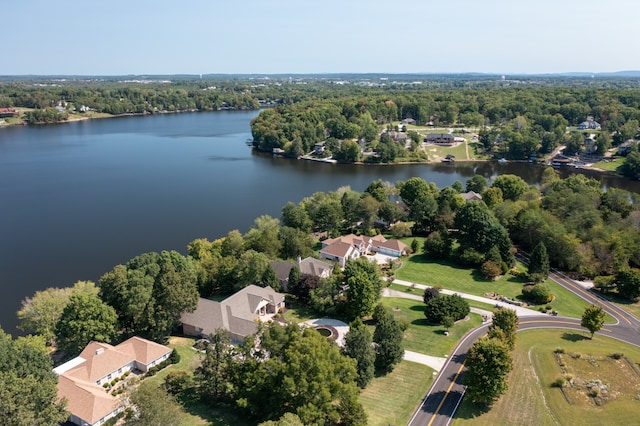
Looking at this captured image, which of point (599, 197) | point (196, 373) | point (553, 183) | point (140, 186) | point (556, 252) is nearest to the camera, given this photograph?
point (196, 373)

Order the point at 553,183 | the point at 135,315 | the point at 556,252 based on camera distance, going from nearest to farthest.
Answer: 1. the point at 135,315
2. the point at 556,252
3. the point at 553,183

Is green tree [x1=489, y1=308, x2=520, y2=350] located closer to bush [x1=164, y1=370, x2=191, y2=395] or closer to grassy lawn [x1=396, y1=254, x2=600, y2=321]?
grassy lawn [x1=396, y1=254, x2=600, y2=321]

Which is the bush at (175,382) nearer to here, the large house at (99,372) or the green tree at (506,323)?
the large house at (99,372)

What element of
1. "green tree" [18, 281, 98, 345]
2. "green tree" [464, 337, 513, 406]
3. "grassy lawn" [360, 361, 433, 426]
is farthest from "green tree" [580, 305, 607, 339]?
"green tree" [18, 281, 98, 345]

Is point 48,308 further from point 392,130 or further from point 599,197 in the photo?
point 392,130

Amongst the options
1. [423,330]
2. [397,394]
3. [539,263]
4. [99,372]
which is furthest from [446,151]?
[99,372]

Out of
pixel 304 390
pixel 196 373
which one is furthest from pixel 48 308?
pixel 304 390
